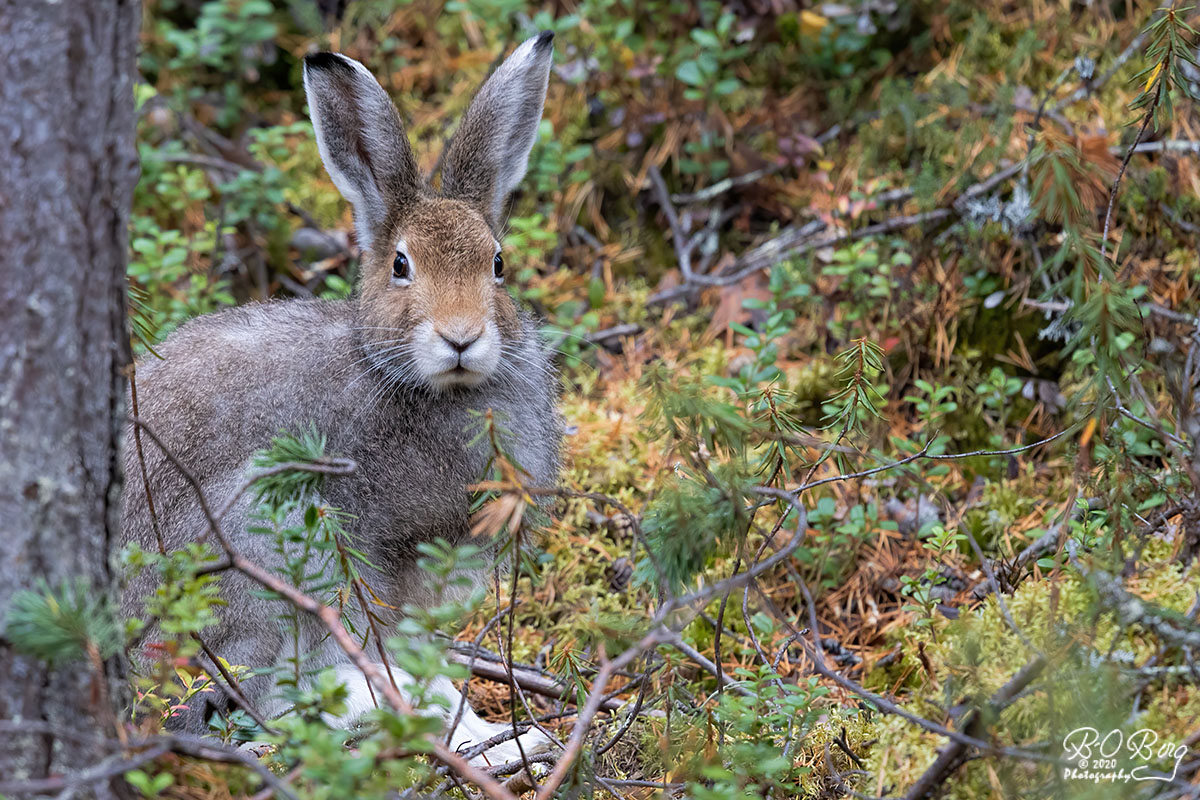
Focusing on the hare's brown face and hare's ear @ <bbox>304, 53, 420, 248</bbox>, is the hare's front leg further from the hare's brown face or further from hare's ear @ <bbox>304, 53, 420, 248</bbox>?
hare's ear @ <bbox>304, 53, 420, 248</bbox>

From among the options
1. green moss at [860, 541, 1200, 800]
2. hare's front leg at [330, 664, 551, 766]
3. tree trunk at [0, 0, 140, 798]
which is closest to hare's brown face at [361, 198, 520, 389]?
hare's front leg at [330, 664, 551, 766]

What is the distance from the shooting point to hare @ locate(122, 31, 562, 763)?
4.05 m

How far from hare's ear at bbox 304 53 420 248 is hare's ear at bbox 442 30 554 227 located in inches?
8.5

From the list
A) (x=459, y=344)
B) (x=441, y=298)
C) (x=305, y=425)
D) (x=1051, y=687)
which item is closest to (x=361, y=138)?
(x=441, y=298)

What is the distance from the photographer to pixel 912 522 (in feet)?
16.0

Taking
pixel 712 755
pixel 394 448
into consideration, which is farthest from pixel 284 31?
pixel 712 755

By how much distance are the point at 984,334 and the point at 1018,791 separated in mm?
3412

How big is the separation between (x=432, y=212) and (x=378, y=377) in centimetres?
71

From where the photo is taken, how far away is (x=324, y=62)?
4344 millimetres

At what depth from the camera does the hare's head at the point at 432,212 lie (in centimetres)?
413

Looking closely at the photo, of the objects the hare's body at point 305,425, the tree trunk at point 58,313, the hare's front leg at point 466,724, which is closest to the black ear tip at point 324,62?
the hare's body at point 305,425

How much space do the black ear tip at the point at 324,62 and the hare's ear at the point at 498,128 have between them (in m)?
0.56

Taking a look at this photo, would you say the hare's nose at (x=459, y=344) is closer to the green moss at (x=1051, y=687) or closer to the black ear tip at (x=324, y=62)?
the black ear tip at (x=324, y=62)
